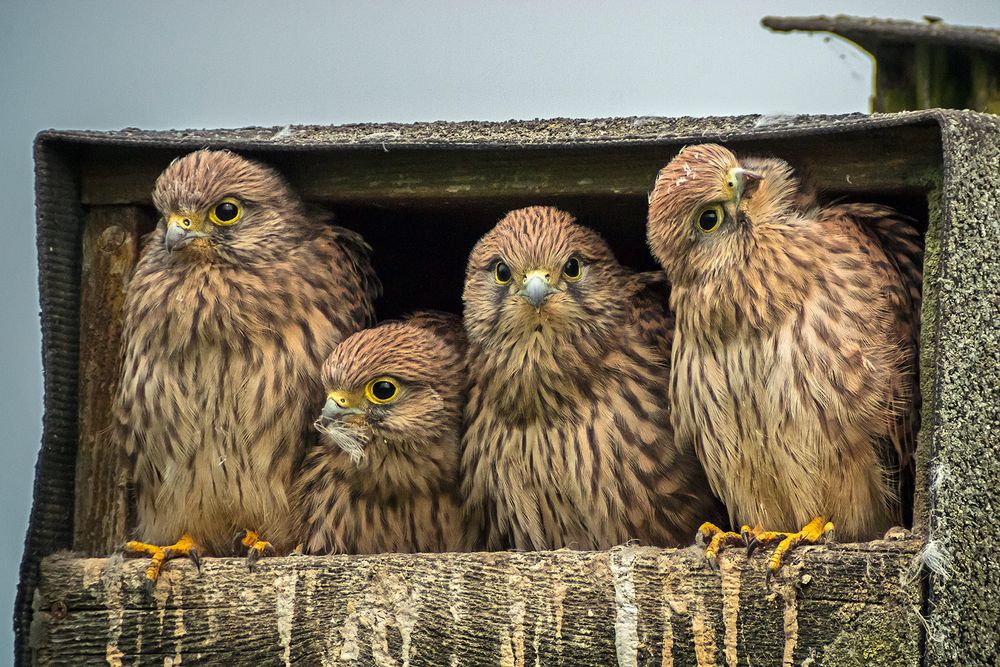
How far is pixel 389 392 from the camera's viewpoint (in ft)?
16.9

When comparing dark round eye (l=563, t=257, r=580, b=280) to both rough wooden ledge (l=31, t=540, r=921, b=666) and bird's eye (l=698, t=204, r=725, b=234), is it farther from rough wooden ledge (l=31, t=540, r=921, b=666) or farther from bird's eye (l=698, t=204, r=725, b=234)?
rough wooden ledge (l=31, t=540, r=921, b=666)

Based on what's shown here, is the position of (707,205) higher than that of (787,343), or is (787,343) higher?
(707,205)

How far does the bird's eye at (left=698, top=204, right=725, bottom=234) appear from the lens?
15.6ft

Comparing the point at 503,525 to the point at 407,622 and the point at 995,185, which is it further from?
the point at 995,185

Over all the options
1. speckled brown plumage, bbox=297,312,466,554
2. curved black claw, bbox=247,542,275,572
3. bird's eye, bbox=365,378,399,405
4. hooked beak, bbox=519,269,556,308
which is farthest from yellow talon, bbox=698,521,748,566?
curved black claw, bbox=247,542,275,572

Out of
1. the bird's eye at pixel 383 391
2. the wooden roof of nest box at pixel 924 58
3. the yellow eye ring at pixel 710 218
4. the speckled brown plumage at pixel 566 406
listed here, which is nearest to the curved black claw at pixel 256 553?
the bird's eye at pixel 383 391

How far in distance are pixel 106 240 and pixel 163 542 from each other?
3.44ft

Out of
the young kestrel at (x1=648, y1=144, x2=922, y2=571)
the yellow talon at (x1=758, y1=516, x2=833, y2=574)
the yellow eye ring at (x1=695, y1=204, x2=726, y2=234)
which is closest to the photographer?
the yellow talon at (x1=758, y1=516, x2=833, y2=574)

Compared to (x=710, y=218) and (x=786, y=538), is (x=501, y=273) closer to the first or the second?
(x=710, y=218)

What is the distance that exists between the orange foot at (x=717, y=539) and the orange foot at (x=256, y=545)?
136 cm

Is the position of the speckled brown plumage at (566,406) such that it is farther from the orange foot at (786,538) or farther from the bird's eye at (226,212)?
the bird's eye at (226,212)

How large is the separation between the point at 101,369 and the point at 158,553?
76 centimetres

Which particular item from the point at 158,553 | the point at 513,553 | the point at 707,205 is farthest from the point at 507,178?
the point at 158,553

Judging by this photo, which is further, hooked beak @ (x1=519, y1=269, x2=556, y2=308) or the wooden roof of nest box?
the wooden roof of nest box
